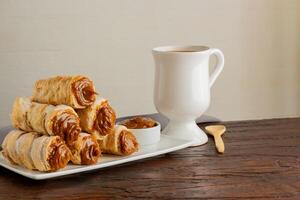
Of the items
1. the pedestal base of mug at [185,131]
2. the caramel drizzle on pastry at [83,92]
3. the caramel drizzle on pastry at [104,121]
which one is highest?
the caramel drizzle on pastry at [83,92]

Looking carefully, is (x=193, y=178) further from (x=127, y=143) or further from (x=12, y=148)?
(x=12, y=148)

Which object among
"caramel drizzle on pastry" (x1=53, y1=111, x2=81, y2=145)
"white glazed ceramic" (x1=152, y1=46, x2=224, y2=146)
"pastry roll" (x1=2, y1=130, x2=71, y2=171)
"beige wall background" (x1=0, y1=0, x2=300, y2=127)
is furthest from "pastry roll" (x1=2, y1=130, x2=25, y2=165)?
"beige wall background" (x1=0, y1=0, x2=300, y2=127)

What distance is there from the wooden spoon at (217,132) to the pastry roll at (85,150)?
1.06 feet

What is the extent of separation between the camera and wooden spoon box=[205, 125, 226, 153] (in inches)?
54.4

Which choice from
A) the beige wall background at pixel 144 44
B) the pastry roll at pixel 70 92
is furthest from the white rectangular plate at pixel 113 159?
the beige wall background at pixel 144 44

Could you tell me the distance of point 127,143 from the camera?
122cm

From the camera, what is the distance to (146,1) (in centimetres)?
241

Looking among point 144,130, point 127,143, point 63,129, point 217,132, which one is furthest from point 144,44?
point 63,129

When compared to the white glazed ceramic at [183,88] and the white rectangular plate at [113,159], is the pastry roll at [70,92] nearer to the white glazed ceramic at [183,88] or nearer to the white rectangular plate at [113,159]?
the white rectangular plate at [113,159]

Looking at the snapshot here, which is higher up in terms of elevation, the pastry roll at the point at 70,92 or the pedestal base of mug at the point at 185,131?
the pastry roll at the point at 70,92

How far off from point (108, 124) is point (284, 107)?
5.41 feet

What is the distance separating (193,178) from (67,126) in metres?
0.26

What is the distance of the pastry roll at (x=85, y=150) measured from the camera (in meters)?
1.14

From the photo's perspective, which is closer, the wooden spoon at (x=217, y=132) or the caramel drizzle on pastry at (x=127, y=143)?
the caramel drizzle on pastry at (x=127, y=143)
